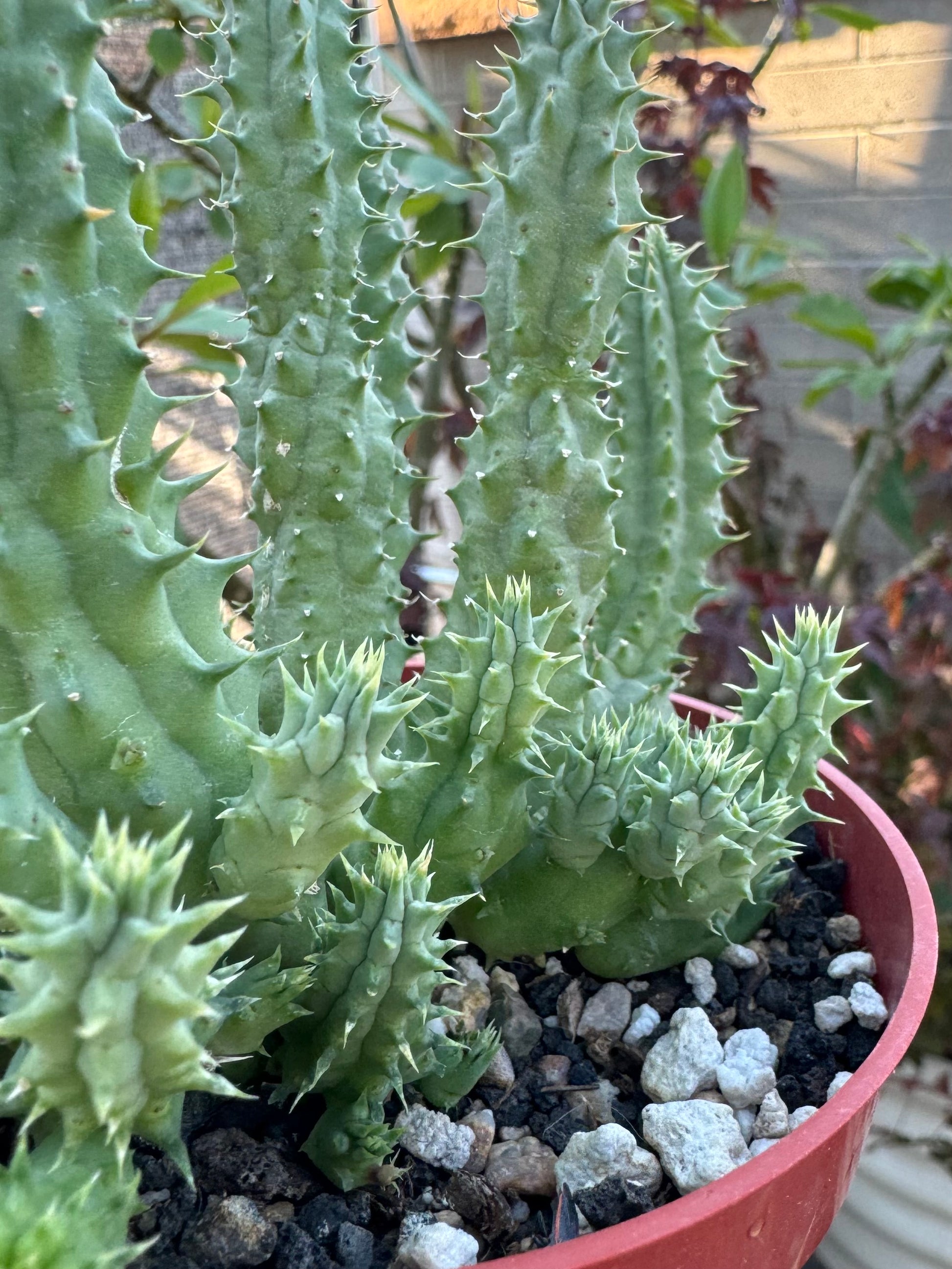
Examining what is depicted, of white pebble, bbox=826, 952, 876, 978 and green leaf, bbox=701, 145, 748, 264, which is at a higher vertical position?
green leaf, bbox=701, 145, 748, 264

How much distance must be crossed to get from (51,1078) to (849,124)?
7.32ft

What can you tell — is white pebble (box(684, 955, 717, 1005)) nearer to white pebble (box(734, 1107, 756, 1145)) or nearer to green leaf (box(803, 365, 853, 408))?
white pebble (box(734, 1107, 756, 1145))

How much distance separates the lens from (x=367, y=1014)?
2.04 ft

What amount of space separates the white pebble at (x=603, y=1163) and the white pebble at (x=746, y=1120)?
0.07 meters

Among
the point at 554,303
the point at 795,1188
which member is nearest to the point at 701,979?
the point at 795,1188

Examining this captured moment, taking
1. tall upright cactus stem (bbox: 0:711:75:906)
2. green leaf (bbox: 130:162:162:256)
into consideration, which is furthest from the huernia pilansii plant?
green leaf (bbox: 130:162:162:256)

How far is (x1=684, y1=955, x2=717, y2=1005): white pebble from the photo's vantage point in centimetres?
87

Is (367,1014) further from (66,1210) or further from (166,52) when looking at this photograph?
(166,52)

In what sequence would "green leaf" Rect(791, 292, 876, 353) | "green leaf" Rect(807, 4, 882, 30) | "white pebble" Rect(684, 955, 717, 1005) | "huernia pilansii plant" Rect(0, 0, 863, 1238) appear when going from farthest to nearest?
1. "green leaf" Rect(791, 292, 876, 353)
2. "green leaf" Rect(807, 4, 882, 30)
3. "white pebble" Rect(684, 955, 717, 1005)
4. "huernia pilansii plant" Rect(0, 0, 863, 1238)

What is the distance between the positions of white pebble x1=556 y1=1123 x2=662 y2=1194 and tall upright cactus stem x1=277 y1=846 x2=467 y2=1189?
103 mm

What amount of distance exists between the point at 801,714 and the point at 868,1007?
22cm

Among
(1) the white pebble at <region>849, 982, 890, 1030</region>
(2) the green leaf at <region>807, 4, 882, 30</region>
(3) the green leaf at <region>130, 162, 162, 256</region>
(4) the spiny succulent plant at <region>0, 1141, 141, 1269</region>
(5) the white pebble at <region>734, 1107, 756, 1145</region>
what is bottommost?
(5) the white pebble at <region>734, 1107, 756, 1145</region>

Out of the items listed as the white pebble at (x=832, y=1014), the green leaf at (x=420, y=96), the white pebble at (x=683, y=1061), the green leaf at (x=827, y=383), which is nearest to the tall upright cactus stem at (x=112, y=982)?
the white pebble at (x=683, y=1061)

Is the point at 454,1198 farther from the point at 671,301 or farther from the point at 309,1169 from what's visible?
the point at 671,301
